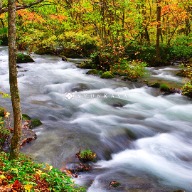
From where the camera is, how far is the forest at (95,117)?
6.52m

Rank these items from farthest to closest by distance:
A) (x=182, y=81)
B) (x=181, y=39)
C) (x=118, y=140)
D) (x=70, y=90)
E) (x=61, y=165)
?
(x=181, y=39), (x=182, y=81), (x=70, y=90), (x=118, y=140), (x=61, y=165)

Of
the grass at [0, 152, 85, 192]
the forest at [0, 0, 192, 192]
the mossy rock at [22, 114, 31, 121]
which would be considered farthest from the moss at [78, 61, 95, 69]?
the grass at [0, 152, 85, 192]

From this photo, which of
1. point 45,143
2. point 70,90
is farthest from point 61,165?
point 70,90

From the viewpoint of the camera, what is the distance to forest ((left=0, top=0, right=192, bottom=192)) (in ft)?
21.4

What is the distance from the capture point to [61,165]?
25.5 ft

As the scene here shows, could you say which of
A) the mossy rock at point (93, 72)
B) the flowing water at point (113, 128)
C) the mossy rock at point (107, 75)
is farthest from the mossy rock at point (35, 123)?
the mossy rock at point (93, 72)

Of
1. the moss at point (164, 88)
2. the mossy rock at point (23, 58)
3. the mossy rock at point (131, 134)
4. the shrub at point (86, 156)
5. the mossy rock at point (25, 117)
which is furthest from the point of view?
the mossy rock at point (23, 58)

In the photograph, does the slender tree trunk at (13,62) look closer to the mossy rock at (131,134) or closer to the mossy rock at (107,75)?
the mossy rock at (131,134)

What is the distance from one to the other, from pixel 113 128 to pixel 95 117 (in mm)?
1668

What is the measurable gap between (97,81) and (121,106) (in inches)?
178

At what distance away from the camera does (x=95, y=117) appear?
39.5 ft

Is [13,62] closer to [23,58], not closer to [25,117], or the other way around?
[25,117]

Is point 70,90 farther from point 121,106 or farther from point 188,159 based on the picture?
point 188,159

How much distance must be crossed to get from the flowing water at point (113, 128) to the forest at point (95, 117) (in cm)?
3
